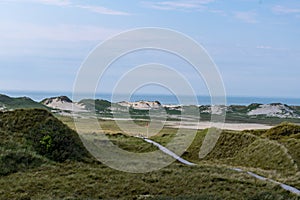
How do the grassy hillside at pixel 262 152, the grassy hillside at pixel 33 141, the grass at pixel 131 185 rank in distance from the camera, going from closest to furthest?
the grass at pixel 131 185 < the grassy hillside at pixel 33 141 < the grassy hillside at pixel 262 152

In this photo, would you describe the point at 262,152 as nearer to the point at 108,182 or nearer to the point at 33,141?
the point at 108,182

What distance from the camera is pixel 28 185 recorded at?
58.4 ft

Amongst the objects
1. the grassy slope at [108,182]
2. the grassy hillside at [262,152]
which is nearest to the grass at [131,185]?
the grassy slope at [108,182]

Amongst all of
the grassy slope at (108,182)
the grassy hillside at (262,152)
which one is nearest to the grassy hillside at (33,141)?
A: the grassy slope at (108,182)

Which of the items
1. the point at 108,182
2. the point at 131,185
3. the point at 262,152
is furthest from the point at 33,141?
the point at 262,152

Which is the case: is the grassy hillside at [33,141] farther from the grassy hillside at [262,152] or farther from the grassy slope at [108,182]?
the grassy hillside at [262,152]

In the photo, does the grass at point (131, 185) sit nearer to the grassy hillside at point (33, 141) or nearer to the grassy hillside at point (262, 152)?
the grassy hillside at point (33, 141)

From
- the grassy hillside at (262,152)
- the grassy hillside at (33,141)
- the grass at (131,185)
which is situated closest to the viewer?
the grass at (131,185)

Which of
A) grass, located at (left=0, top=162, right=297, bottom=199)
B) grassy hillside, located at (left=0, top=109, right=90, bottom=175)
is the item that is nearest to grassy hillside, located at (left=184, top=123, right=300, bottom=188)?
grass, located at (left=0, top=162, right=297, bottom=199)

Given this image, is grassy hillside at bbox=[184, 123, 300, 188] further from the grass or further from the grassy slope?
the grassy slope

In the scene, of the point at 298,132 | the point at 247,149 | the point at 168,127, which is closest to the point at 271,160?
the point at 247,149

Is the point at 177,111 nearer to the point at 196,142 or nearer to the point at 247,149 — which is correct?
the point at 196,142

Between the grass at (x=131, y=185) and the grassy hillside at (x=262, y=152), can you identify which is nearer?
the grass at (x=131, y=185)

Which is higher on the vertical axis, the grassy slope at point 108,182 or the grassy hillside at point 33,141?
the grassy hillside at point 33,141
